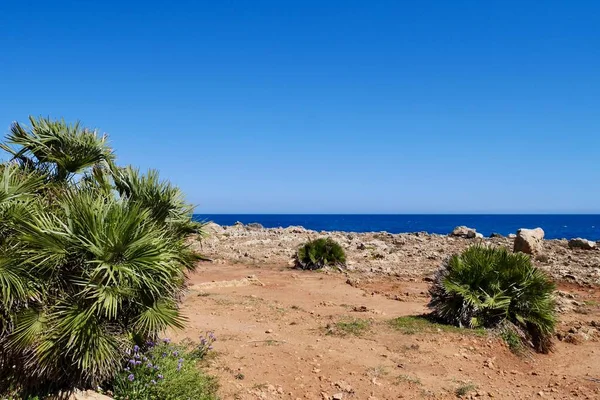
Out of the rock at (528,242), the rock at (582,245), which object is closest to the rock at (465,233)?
the rock at (582,245)

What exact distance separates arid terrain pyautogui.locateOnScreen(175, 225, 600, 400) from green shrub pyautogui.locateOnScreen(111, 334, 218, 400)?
0.51m

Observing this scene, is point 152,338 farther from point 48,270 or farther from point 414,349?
point 414,349

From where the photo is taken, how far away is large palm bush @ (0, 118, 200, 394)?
18.4 feet

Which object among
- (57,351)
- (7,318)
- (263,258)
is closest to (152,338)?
(57,351)

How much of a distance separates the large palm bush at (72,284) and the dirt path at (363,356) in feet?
6.01

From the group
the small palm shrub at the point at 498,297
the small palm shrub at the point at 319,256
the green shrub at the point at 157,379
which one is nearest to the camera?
the green shrub at the point at 157,379

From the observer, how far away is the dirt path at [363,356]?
740 centimetres

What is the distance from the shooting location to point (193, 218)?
322 inches

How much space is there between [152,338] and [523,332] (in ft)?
24.9

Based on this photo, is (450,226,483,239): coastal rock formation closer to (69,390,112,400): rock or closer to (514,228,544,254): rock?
(514,228,544,254): rock

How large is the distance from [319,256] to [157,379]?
1538cm

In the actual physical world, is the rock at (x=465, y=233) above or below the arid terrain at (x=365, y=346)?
above

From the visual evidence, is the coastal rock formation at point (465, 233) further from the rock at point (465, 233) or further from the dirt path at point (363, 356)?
the dirt path at point (363, 356)

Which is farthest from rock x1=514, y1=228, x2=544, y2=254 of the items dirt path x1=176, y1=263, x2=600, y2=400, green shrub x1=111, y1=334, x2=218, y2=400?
green shrub x1=111, y1=334, x2=218, y2=400
